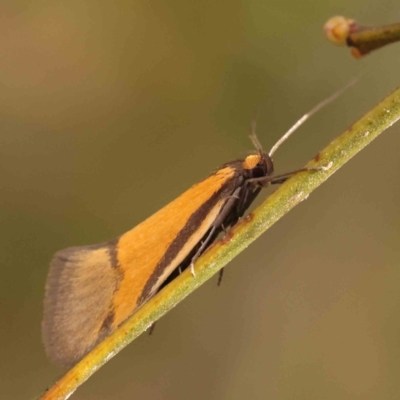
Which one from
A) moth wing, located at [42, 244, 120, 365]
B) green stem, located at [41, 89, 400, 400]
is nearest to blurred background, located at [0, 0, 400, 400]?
moth wing, located at [42, 244, 120, 365]

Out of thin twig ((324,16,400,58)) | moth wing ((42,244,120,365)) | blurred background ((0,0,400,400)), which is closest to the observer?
thin twig ((324,16,400,58))

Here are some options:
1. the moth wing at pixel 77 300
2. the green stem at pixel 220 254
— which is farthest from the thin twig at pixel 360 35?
the moth wing at pixel 77 300

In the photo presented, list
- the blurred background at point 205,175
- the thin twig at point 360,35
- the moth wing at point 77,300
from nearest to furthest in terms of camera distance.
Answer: the thin twig at point 360,35 < the moth wing at point 77,300 < the blurred background at point 205,175

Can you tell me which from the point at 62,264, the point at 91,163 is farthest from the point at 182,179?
the point at 62,264

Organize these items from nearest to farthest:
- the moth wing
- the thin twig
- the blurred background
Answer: the thin twig
the moth wing
the blurred background

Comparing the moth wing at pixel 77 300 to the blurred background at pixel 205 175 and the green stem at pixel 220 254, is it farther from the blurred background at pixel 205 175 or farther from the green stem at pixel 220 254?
the blurred background at pixel 205 175

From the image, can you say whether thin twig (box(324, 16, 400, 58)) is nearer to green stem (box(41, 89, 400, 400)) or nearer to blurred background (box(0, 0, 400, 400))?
green stem (box(41, 89, 400, 400))
